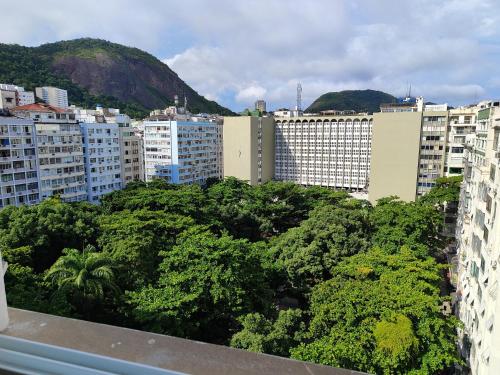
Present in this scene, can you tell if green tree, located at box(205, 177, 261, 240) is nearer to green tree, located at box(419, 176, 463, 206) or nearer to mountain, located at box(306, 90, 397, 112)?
green tree, located at box(419, 176, 463, 206)

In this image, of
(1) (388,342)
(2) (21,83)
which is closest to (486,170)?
(1) (388,342)

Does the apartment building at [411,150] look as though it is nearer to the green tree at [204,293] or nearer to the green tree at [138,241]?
the green tree at [138,241]

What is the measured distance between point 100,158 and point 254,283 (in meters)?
28.0

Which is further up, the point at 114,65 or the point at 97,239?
the point at 114,65

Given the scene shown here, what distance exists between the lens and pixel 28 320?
5.83ft

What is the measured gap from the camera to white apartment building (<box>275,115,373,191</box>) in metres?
50.9

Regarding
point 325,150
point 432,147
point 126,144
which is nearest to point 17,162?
point 126,144

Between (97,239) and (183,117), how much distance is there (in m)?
36.3

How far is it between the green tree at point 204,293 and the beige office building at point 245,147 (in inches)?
1410

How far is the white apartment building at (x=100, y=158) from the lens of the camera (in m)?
34.9

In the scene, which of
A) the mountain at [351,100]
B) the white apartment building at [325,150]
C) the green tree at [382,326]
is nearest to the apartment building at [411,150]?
the white apartment building at [325,150]

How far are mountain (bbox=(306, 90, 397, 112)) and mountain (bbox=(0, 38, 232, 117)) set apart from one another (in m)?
30.0

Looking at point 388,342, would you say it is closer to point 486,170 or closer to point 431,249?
point 486,170

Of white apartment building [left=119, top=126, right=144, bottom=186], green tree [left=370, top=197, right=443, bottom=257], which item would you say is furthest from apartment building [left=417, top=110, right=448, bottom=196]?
white apartment building [left=119, top=126, right=144, bottom=186]
